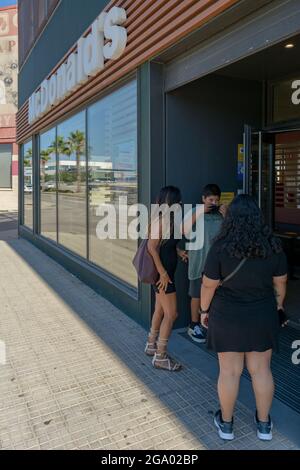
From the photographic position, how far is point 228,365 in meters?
2.72

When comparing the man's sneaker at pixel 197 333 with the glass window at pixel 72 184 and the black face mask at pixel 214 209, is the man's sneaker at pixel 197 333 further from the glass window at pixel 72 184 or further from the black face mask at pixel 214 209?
the glass window at pixel 72 184

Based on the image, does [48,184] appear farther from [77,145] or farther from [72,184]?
[77,145]

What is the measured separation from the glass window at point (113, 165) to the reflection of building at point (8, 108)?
2387 centimetres

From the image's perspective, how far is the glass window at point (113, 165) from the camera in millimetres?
5348

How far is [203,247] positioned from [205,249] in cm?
3

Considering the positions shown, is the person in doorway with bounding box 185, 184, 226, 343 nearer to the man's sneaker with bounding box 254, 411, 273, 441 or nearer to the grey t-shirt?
the grey t-shirt

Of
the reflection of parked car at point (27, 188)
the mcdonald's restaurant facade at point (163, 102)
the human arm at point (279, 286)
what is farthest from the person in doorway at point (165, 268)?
the reflection of parked car at point (27, 188)

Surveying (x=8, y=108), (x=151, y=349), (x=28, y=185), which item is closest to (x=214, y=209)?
(x=151, y=349)

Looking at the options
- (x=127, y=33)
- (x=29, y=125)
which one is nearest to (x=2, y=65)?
(x=29, y=125)

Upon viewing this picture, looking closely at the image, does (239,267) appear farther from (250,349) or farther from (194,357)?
(194,357)

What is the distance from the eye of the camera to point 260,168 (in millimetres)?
5867

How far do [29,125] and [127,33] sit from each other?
6777mm

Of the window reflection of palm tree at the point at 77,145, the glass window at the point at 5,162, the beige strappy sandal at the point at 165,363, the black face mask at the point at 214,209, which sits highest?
the glass window at the point at 5,162

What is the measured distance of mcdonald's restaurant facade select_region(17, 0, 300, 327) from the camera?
12.3 feet
